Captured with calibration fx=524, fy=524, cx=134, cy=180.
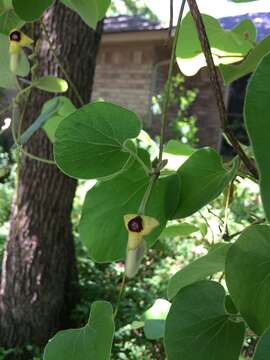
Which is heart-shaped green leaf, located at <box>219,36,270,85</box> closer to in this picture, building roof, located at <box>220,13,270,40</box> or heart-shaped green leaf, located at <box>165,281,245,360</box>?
heart-shaped green leaf, located at <box>165,281,245,360</box>

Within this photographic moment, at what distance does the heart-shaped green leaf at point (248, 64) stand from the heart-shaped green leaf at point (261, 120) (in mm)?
178

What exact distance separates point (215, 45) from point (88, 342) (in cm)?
36

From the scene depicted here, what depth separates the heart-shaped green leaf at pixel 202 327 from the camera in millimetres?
414

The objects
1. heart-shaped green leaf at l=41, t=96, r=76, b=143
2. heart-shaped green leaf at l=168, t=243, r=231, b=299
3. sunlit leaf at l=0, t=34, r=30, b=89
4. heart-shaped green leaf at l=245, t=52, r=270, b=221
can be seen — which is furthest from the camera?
heart-shaped green leaf at l=41, t=96, r=76, b=143

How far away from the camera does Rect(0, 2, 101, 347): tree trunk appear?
253cm

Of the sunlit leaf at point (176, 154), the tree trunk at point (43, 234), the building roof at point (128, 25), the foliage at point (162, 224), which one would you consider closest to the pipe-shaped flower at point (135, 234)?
the foliage at point (162, 224)

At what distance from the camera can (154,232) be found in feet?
1.42

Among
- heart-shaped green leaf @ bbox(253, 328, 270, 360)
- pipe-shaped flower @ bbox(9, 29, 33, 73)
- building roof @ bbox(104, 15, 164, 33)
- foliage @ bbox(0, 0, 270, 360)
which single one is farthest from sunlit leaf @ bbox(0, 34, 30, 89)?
building roof @ bbox(104, 15, 164, 33)

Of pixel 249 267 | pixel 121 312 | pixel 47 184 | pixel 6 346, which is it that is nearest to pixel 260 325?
pixel 249 267

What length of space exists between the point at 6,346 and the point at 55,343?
255 cm

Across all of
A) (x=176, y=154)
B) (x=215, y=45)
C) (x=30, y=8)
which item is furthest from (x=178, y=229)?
(x=30, y=8)

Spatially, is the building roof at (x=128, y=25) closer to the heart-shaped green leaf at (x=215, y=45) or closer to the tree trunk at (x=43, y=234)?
the tree trunk at (x=43, y=234)

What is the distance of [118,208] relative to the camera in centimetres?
44

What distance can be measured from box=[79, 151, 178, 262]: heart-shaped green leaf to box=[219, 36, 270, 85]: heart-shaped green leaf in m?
0.13
